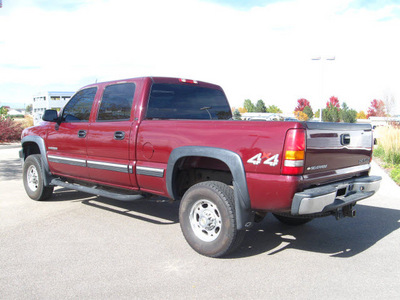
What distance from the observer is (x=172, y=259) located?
4.20 m

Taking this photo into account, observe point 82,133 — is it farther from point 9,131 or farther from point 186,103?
point 9,131

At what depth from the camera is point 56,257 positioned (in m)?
4.22

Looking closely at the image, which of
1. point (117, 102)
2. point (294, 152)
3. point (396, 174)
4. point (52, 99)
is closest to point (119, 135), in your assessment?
point (117, 102)

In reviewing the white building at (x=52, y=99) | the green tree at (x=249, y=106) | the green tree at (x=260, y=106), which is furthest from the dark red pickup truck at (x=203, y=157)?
the green tree at (x=249, y=106)

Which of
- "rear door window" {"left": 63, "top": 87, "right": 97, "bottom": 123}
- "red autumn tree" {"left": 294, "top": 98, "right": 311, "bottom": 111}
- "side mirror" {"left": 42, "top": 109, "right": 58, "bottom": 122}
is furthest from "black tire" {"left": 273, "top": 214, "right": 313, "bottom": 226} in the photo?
"red autumn tree" {"left": 294, "top": 98, "right": 311, "bottom": 111}

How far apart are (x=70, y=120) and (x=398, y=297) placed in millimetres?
5008

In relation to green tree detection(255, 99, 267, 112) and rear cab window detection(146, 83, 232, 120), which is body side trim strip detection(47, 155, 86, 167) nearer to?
rear cab window detection(146, 83, 232, 120)

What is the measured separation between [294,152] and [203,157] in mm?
1271

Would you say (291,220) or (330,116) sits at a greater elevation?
(330,116)

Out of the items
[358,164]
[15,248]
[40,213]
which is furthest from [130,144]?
[358,164]

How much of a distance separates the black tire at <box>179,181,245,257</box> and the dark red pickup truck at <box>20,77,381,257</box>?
0.04 feet

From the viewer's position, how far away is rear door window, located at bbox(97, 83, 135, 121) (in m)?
5.17

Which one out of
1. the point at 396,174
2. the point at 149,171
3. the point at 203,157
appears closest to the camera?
the point at 203,157

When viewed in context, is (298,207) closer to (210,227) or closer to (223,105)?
(210,227)
